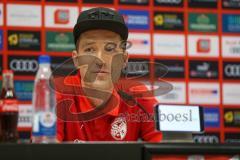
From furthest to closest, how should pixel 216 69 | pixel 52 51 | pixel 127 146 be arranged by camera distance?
pixel 216 69 → pixel 52 51 → pixel 127 146

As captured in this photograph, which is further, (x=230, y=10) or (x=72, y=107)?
(x=230, y=10)

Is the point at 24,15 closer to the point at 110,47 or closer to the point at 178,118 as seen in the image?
the point at 110,47

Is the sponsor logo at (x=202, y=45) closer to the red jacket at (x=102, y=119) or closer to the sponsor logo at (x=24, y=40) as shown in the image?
the sponsor logo at (x=24, y=40)

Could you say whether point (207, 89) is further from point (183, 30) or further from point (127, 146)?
point (127, 146)

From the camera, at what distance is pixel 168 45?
11.4 ft

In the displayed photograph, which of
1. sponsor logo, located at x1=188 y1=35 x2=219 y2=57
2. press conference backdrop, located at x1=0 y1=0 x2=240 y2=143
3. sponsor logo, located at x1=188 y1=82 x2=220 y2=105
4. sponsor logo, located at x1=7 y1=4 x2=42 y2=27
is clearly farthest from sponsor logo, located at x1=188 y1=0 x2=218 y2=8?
sponsor logo, located at x1=7 y1=4 x2=42 y2=27

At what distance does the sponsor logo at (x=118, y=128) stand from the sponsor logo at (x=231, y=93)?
2.28 meters

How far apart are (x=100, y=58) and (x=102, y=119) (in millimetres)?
178

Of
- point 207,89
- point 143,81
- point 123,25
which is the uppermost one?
point 123,25

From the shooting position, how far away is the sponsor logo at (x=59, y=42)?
334cm

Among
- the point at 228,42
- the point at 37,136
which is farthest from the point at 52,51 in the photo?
the point at 37,136

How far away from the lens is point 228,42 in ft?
11.7

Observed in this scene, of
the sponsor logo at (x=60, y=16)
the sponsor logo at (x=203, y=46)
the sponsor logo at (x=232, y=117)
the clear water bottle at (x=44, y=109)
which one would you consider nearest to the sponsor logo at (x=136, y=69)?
the clear water bottle at (x=44, y=109)

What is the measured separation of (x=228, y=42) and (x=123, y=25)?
7.49 feet
